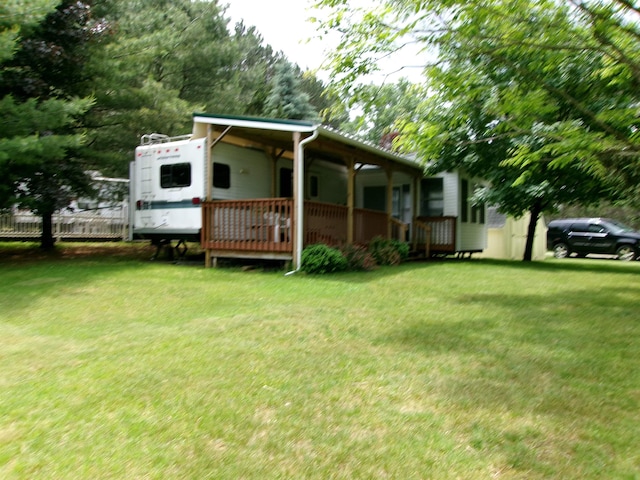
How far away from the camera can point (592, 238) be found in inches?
797

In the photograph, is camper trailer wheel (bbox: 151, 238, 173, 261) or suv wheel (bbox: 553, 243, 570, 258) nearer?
camper trailer wheel (bbox: 151, 238, 173, 261)

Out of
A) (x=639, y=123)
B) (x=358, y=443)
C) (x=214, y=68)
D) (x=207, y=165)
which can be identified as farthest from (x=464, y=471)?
(x=214, y=68)

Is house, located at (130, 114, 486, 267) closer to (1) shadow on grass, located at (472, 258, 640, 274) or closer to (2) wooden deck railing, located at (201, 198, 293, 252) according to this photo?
(2) wooden deck railing, located at (201, 198, 293, 252)

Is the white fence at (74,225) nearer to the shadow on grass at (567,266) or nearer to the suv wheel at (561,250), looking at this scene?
the shadow on grass at (567,266)

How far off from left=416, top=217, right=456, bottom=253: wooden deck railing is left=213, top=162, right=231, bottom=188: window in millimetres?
7020

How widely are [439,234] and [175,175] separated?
873cm

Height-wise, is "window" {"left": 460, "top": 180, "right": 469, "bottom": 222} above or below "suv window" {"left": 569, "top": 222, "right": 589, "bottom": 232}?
above

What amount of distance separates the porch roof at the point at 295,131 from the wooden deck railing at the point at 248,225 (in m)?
1.50

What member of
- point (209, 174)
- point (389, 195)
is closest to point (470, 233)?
point (389, 195)

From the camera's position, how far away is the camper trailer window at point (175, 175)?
11.0m

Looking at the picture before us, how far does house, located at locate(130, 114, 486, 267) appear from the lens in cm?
997

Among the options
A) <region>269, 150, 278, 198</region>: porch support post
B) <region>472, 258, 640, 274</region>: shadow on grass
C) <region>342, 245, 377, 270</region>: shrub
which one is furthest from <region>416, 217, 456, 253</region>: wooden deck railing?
<region>342, 245, 377, 270</region>: shrub

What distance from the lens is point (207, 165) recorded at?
1070 cm

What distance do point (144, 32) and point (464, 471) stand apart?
20811mm
